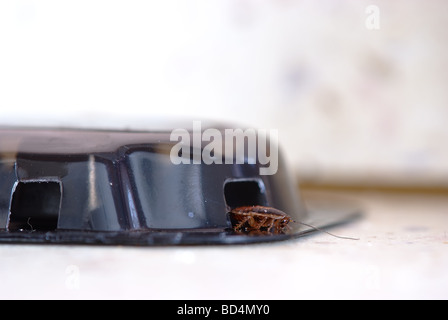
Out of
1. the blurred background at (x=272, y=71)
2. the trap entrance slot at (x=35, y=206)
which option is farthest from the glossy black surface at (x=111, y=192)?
the blurred background at (x=272, y=71)

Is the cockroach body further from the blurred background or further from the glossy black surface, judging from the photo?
the blurred background

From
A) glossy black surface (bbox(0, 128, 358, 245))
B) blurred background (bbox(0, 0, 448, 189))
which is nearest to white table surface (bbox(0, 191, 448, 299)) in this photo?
glossy black surface (bbox(0, 128, 358, 245))

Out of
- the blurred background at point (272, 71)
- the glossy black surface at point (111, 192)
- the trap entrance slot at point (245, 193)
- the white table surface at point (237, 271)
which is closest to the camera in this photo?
the white table surface at point (237, 271)

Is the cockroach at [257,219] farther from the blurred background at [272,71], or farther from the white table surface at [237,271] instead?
the blurred background at [272,71]

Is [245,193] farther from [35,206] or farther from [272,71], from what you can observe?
[272,71]
